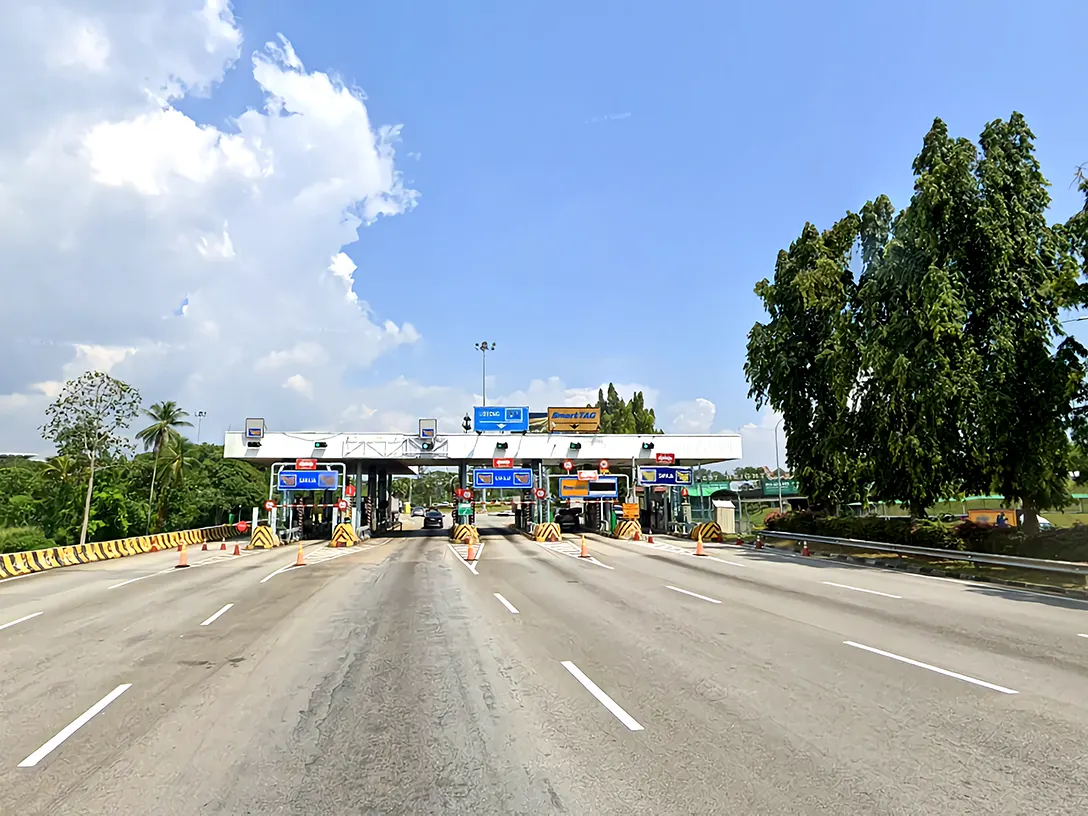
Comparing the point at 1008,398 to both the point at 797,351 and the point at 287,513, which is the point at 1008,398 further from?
the point at 287,513

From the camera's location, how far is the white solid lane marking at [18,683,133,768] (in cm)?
A: 621

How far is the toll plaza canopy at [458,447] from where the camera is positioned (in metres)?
53.1

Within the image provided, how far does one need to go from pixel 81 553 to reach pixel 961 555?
33494 mm

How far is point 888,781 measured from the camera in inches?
217

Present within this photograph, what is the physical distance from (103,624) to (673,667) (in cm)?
1058

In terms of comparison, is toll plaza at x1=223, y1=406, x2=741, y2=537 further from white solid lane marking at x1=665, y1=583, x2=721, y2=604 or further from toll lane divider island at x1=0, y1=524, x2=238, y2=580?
white solid lane marking at x1=665, y1=583, x2=721, y2=604

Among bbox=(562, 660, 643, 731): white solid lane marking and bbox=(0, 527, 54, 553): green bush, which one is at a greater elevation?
bbox=(0, 527, 54, 553): green bush

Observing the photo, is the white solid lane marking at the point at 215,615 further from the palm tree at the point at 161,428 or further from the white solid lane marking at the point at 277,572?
the palm tree at the point at 161,428

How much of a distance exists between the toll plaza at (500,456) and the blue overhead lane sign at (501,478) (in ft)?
0.23

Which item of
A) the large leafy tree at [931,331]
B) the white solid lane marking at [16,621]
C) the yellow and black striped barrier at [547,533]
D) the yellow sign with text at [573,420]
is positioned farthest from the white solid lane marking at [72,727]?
the yellow sign with text at [573,420]

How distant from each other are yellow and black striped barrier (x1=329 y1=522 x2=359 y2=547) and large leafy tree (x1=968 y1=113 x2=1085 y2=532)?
32.0 metres

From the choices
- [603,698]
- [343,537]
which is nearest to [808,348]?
[343,537]

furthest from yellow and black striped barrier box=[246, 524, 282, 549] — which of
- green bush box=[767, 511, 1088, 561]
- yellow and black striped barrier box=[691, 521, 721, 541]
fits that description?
green bush box=[767, 511, 1088, 561]

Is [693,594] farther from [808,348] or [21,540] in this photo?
[21,540]
